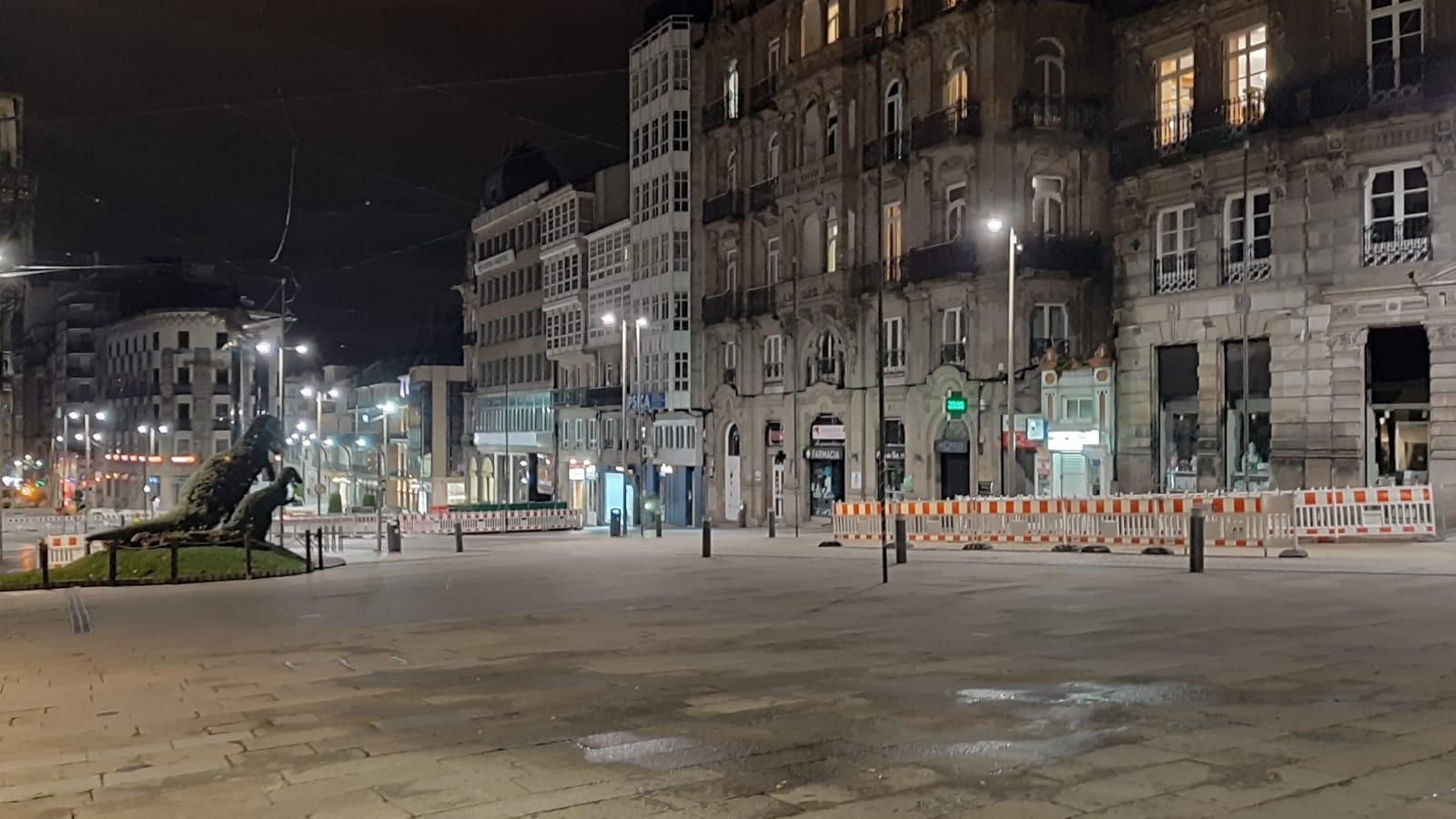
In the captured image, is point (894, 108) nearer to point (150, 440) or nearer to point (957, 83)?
point (957, 83)

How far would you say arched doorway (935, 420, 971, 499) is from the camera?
43.2m

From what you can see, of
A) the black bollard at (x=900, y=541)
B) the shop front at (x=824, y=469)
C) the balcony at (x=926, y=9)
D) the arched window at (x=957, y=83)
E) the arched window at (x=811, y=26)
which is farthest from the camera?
the arched window at (x=811, y=26)

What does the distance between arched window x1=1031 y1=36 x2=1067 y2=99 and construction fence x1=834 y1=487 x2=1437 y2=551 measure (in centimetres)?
1662

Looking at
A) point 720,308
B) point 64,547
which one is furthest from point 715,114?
point 64,547

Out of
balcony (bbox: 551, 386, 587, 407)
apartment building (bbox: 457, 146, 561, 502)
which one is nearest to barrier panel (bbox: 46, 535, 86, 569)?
balcony (bbox: 551, 386, 587, 407)

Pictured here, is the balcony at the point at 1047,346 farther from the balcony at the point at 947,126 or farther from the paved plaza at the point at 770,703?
the paved plaza at the point at 770,703

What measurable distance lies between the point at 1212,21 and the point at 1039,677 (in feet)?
93.5

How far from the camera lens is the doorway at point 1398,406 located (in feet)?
101

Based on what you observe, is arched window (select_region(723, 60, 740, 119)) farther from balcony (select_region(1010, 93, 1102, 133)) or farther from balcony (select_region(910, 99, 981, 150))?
balcony (select_region(1010, 93, 1102, 133))

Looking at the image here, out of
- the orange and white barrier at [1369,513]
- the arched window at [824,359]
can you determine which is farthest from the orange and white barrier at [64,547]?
the orange and white barrier at [1369,513]

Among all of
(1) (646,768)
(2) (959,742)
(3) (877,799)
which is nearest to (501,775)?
(1) (646,768)

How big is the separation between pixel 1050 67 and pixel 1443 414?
1776 cm

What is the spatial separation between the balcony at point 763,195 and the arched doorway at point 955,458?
14.7 meters

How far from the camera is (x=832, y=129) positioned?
166ft
